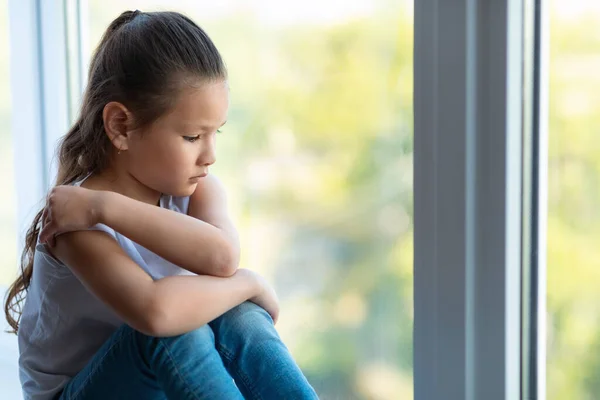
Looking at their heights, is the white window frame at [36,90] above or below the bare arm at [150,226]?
above

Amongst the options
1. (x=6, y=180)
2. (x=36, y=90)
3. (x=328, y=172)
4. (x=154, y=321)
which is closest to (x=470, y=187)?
(x=328, y=172)

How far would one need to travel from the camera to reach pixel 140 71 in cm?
110

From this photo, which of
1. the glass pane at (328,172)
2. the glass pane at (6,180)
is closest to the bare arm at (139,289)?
the glass pane at (328,172)

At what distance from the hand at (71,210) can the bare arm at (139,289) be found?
0.02m

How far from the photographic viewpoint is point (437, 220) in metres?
1.14

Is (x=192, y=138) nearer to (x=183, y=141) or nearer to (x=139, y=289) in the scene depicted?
(x=183, y=141)

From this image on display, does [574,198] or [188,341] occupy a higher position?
[574,198]

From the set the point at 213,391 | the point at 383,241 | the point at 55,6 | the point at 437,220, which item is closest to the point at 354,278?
the point at 383,241

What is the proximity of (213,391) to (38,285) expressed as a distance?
0.37 meters

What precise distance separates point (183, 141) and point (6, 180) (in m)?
0.94

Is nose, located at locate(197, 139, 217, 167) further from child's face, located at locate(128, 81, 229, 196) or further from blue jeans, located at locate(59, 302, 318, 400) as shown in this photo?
blue jeans, located at locate(59, 302, 318, 400)

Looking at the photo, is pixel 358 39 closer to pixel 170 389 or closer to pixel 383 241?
pixel 383 241

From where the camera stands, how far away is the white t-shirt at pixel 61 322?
45.4 inches

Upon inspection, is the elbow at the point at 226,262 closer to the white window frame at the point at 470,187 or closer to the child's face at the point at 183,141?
the child's face at the point at 183,141
